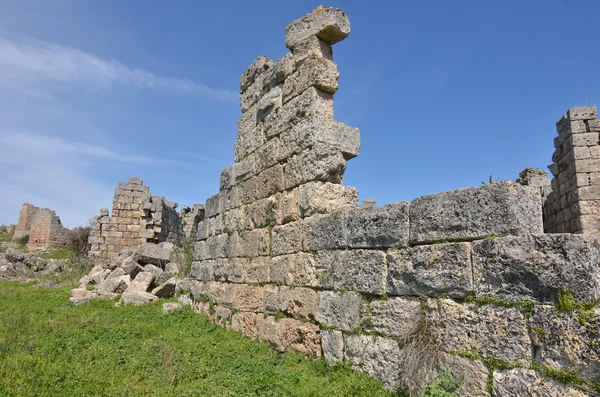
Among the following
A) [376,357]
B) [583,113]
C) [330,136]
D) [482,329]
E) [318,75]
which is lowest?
[376,357]

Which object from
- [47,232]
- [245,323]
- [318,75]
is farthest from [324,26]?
[47,232]

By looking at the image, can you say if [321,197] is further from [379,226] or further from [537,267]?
[537,267]

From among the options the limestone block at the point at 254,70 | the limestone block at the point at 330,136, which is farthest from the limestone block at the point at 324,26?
the limestone block at the point at 330,136

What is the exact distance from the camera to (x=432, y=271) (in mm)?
3582

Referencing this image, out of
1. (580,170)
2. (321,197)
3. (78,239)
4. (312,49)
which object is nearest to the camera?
(321,197)

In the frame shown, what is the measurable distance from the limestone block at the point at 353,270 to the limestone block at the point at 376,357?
0.46m

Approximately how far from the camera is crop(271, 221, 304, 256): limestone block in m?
5.29

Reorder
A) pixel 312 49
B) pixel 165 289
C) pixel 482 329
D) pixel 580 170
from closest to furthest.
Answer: pixel 482 329 → pixel 312 49 → pixel 165 289 → pixel 580 170

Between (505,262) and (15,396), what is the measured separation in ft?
14.2

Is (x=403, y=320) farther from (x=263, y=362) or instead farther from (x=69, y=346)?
(x=69, y=346)

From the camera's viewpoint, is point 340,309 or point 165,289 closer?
point 340,309

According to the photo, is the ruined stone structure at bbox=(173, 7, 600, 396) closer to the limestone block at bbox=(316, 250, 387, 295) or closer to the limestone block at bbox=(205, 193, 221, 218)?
the limestone block at bbox=(316, 250, 387, 295)

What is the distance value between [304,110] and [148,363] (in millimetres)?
3560

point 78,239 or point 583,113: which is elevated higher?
point 583,113
